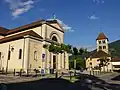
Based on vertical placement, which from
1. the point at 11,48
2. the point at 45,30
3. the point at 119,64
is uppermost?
the point at 45,30

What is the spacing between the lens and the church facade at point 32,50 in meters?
Answer: 36.7

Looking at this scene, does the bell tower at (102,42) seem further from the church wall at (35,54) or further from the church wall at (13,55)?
the church wall at (13,55)

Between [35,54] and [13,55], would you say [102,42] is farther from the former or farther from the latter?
[13,55]

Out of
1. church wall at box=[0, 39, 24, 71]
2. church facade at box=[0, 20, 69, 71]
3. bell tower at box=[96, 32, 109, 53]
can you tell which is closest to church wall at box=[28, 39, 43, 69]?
church facade at box=[0, 20, 69, 71]

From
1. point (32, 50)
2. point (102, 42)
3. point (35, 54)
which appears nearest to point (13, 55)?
point (32, 50)

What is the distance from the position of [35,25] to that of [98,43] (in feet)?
137

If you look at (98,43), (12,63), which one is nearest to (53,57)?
(12,63)

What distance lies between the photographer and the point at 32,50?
37.8m

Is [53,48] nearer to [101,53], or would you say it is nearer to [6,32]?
[6,32]

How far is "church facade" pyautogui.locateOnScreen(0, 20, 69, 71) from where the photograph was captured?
120ft

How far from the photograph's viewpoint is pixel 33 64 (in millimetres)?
37438

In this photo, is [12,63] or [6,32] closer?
[12,63]

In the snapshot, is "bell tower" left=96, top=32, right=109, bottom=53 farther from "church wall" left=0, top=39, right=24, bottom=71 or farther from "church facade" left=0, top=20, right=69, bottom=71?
"church wall" left=0, top=39, right=24, bottom=71

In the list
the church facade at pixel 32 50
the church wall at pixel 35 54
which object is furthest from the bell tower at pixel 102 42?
the church wall at pixel 35 54
